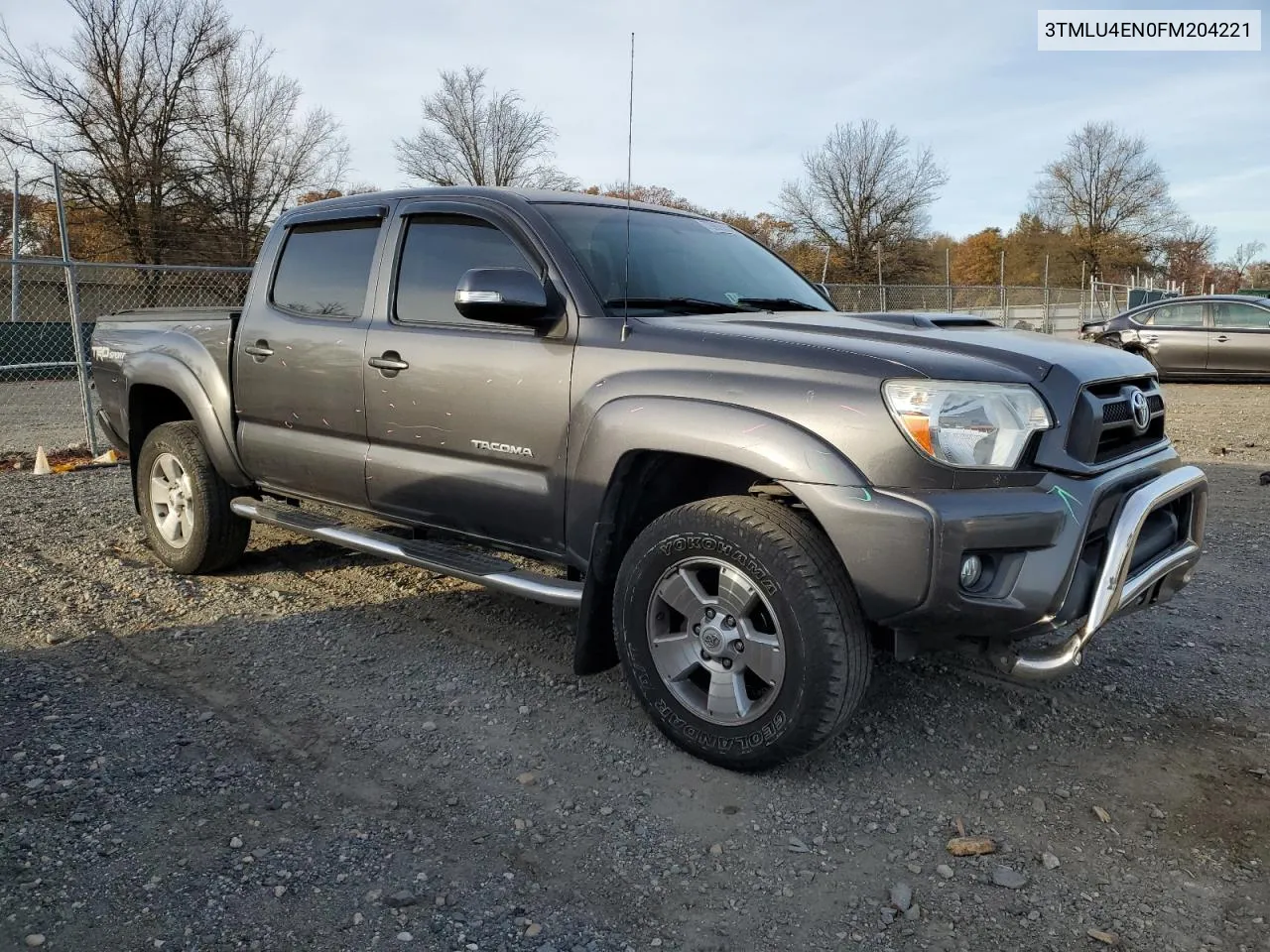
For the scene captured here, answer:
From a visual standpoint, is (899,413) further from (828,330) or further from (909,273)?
(909,273)

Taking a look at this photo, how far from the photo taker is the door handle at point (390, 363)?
3980mm

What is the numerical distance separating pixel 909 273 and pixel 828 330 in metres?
48.8

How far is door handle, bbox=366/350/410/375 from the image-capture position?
398 cm

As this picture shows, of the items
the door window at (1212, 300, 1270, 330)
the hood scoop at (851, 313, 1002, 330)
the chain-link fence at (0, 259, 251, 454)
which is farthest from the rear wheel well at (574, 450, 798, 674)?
the door window at (1212, 300, 1270, 330)

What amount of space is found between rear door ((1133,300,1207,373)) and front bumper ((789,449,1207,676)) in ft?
43.3

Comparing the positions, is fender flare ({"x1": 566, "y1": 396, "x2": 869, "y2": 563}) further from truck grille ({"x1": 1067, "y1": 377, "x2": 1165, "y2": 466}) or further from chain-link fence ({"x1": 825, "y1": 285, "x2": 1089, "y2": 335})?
chain-link fence ({"x1": 825, "y1": 285, "x2": 1089, "y2": 335})

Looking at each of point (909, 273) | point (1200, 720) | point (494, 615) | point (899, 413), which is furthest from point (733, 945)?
point (909, 273)

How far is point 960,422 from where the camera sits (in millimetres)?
2791

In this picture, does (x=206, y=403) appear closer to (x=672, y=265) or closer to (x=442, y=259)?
(x=442, y=259)

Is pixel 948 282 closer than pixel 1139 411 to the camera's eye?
No

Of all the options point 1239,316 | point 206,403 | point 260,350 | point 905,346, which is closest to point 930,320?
point 905,346

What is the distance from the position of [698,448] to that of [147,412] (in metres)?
3.87

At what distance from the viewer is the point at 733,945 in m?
2.38

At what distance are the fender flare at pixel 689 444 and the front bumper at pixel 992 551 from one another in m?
0.08
